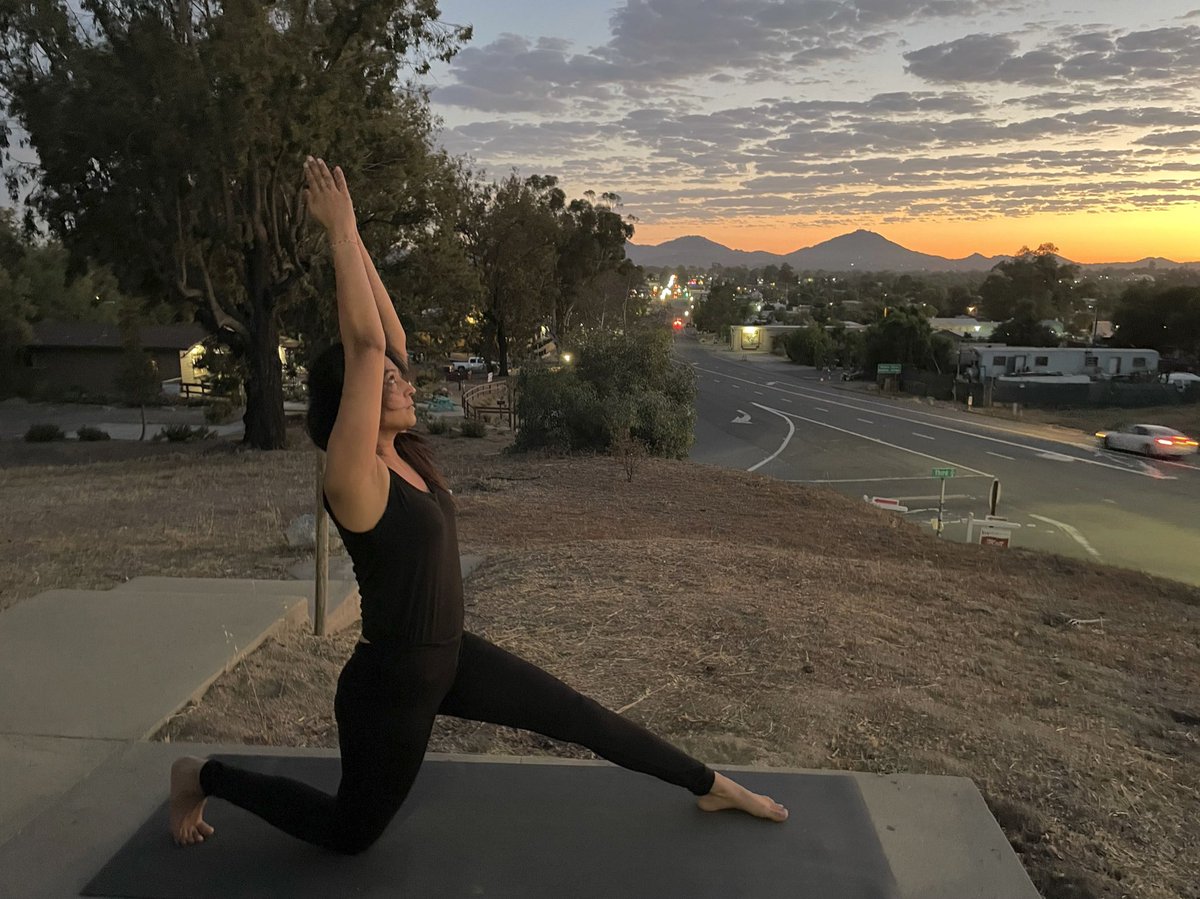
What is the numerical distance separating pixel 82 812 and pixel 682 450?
60.9 feet

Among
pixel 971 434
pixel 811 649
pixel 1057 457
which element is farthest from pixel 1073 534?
pixel 971 434

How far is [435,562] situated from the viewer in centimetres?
254

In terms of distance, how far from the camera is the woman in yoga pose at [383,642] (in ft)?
8.00

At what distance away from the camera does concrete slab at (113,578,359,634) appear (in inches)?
232

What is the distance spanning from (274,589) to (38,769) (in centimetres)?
246

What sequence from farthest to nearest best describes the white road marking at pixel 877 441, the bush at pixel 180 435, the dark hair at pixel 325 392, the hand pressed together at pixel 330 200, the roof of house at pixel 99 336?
the roof of house at pixel 99 336 < the white road marking at pixel 877 441 < the bush at pixel 180 435 < the hand pressed together at pixel 330 200 < the dark hair at pixel 325 392

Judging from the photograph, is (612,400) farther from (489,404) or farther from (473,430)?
(489,404)

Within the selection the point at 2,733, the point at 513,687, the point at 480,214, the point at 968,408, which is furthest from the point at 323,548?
the point at 968,408

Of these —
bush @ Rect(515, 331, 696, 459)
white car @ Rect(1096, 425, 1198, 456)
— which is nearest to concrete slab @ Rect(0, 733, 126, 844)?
bush @ Rect(515, 331, 696, 459)

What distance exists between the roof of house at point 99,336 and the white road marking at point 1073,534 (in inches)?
1700

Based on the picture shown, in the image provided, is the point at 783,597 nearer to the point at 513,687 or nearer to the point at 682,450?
the point at 513,687

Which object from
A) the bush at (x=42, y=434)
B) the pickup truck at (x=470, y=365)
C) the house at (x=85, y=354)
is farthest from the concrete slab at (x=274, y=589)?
the pickup truck at (x=470, y=365)

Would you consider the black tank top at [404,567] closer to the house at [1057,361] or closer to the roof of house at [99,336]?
the roof of house at [99,336]

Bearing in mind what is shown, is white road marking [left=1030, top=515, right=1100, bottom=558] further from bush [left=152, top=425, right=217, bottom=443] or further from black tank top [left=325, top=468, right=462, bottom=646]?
bush [left=152, top=425, right=217, bottom=443]
